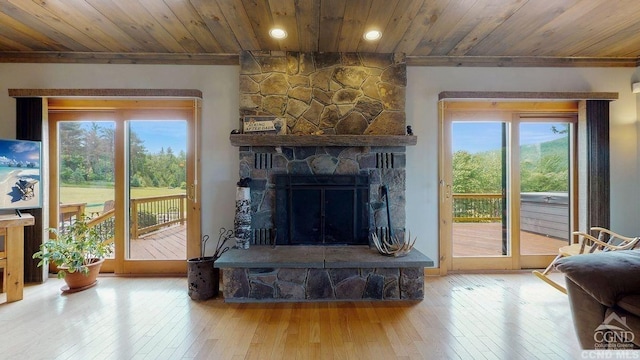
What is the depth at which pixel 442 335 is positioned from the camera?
2.22 m

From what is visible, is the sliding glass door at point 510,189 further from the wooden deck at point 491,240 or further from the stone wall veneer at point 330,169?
the stone wall veneer at point 330,169

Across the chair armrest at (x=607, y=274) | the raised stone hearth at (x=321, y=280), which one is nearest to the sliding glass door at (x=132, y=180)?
the raised stone hearth at (x=321, y=280)

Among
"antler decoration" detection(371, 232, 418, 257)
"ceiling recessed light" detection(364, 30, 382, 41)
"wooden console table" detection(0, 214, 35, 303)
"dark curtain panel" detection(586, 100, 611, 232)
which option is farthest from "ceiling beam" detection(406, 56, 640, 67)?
"wooden console table" detection(0, 214, 35, 303)

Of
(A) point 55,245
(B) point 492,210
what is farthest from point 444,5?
(A) point 55,245

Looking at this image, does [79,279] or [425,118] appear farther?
[425,118]

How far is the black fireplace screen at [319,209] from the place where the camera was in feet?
10.9

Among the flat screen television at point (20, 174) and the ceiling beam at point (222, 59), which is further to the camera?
the ceiling beam at point (222, 59)

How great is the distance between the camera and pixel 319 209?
3.33 metres

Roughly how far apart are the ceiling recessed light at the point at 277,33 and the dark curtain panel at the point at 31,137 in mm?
2824

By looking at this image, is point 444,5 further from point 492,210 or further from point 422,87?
point 492,210

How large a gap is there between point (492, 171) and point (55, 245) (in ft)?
16.6

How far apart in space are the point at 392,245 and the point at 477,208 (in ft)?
4.68

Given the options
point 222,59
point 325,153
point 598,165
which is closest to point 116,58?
point 222,59

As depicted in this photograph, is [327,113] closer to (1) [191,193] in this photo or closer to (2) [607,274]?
(1) [191,193]
